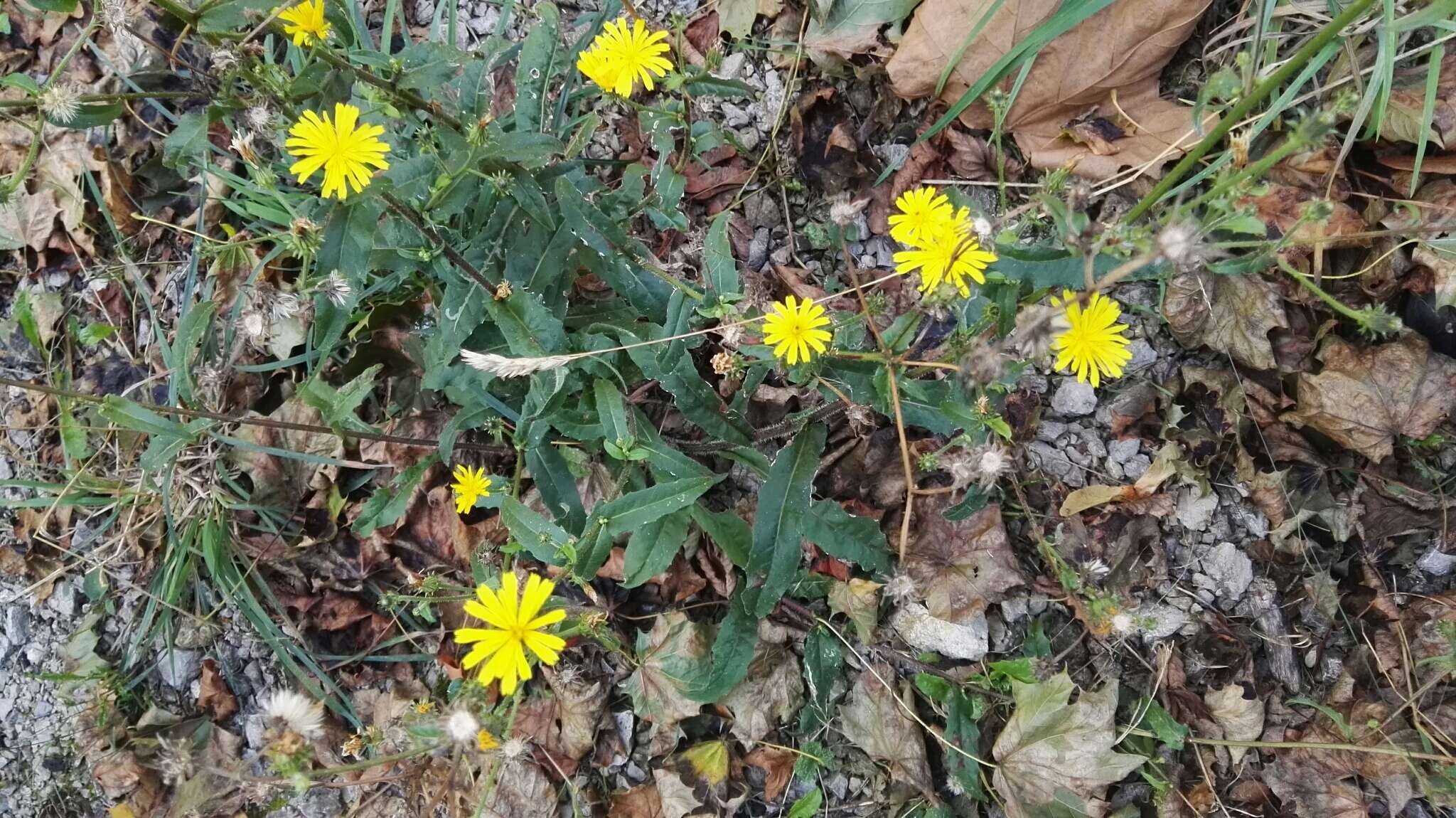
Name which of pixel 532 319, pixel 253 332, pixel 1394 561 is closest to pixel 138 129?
pixel 253 332

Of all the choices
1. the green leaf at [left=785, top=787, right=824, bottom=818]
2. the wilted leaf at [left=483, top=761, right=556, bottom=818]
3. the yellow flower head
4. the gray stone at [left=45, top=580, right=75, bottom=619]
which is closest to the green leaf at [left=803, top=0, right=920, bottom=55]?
the yellow flower head

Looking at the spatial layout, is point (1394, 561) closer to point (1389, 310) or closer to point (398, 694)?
point (1389, 310)

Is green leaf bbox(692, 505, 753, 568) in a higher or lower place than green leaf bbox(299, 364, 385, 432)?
lower

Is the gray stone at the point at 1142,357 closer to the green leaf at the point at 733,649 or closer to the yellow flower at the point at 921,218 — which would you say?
the yellow flower at the point at 921,218

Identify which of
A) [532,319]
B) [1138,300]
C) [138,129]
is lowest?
[1138,300]

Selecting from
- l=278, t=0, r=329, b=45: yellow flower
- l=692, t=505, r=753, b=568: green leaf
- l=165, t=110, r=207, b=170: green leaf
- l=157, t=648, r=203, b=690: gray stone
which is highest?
l=278, t=0, r=329, b=45: yellow flower

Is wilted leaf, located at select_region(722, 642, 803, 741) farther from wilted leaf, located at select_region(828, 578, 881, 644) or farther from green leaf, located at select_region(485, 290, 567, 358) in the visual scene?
green leaf, located at select_region(485, 290, 567, 358)

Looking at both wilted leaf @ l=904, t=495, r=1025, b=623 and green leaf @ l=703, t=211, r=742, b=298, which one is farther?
wilted leaf @ l=904, t=495, r=1025, b=623
